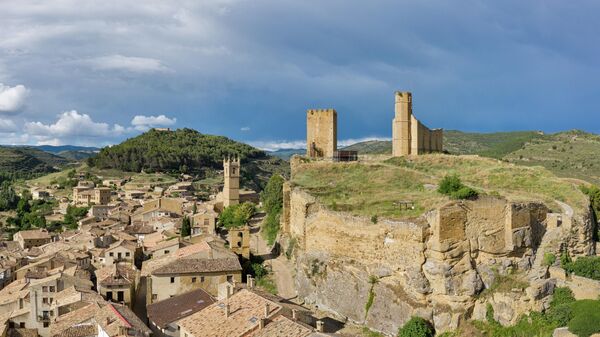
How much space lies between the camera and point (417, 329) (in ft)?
77.7

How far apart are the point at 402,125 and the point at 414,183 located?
5.53 meters

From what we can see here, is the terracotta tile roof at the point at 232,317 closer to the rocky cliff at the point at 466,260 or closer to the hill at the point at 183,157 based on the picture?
the rocky cliff at the point at 466,260

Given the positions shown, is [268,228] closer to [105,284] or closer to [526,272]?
[105,284]

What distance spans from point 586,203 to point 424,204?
287 inches

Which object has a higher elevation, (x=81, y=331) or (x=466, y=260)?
(x=466, y=260)

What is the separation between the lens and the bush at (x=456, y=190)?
24812mm

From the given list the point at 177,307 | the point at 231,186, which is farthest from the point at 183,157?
the point at 177,307

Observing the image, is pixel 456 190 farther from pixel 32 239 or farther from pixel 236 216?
pixel 32 239

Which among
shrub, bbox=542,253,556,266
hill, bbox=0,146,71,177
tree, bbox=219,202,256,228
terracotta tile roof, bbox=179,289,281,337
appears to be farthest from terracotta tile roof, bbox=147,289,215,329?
hill, bbox=0,146,71,177

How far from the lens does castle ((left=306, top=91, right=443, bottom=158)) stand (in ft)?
125

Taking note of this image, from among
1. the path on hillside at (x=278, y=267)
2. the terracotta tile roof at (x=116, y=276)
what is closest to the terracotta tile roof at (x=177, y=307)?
the terracotta tile roof at (x=116, y=276)

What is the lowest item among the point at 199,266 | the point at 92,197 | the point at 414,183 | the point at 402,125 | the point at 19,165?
the point at 199,266

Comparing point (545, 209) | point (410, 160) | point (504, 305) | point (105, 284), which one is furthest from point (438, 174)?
point (105, 284)

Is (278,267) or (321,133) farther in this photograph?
(321,133)
